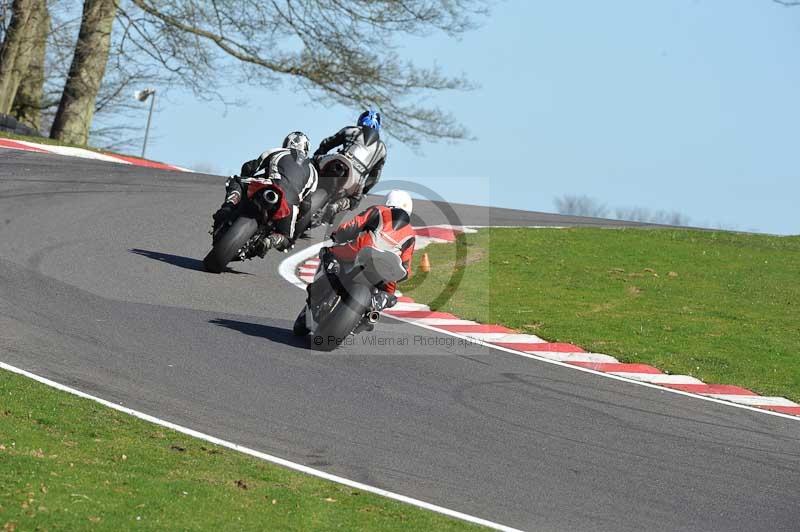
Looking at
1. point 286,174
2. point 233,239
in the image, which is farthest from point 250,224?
point 286,174

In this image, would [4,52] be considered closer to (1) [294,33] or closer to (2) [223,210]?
(1) [294,33]

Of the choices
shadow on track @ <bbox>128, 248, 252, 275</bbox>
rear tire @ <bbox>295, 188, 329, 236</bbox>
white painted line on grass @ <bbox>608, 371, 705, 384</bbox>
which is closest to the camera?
white painted line on grass @ <bbox>608, 371, 705, 384</bbox>

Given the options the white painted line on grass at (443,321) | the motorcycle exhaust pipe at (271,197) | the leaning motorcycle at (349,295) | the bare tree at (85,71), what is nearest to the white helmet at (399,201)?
the leaning motorcycle at (349,295)

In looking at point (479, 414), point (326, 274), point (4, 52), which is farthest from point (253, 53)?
point (479, 414)

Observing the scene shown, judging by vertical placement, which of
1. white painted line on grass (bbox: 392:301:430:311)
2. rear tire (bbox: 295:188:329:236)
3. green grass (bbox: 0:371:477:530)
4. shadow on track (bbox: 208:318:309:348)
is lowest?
green grass (bbox: 0:371:477:530)

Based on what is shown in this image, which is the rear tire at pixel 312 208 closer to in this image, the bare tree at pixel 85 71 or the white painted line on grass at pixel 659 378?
the white painted line on grass at pixel 659 378

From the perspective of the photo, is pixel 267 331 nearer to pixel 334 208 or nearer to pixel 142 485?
pixel 334 208

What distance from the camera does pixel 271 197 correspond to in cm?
1285

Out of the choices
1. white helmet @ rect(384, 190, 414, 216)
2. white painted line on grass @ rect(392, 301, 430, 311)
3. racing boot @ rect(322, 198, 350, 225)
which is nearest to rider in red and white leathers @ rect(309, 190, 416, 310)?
white helmet @ rect(384, 190, 414, 216)

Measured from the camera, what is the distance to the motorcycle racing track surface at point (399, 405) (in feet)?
24.7

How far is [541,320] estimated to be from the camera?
13172 millimetres

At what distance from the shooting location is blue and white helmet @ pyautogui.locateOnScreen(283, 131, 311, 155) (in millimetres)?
13438

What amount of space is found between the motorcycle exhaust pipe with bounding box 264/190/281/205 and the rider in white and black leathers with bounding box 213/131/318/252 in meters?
0.23

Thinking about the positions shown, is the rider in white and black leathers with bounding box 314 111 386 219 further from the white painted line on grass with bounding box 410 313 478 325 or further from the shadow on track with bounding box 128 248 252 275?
the white painted line on grass with bounding box 410 313 478 325
